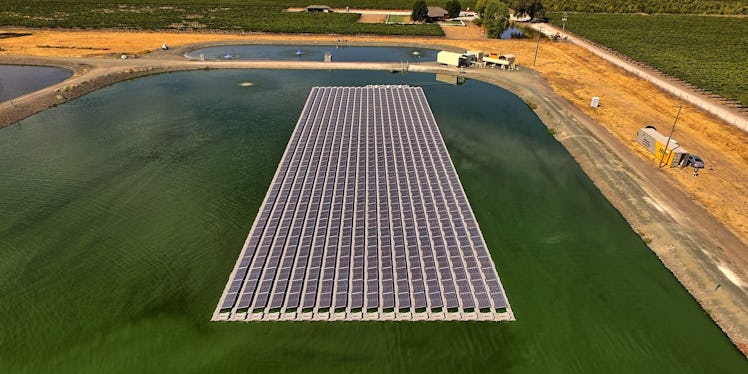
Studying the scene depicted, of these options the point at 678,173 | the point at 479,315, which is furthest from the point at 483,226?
the point at 678,173

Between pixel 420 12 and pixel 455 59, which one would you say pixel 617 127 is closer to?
pixel 455 59

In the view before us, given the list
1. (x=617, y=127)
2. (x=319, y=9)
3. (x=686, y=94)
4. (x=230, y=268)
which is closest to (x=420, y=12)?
(x=319, y=9)

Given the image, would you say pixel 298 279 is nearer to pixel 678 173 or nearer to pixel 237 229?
pixel 237 229

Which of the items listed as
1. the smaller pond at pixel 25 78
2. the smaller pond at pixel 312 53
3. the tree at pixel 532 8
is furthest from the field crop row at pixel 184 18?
the smaller pond at pixel 25 78

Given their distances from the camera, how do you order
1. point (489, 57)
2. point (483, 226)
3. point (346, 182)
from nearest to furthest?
point (483, 226) → point (346, 182) → point (489, 57)

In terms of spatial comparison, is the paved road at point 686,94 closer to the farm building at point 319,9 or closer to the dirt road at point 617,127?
the dirt road at point 617,127

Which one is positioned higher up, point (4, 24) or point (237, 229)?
point (4, 24)

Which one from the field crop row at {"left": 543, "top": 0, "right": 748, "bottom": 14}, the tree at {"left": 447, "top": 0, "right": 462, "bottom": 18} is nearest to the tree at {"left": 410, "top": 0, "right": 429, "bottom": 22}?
the tree at {"left": 447, "top": 0, "right": 462, "bottom": 18}
